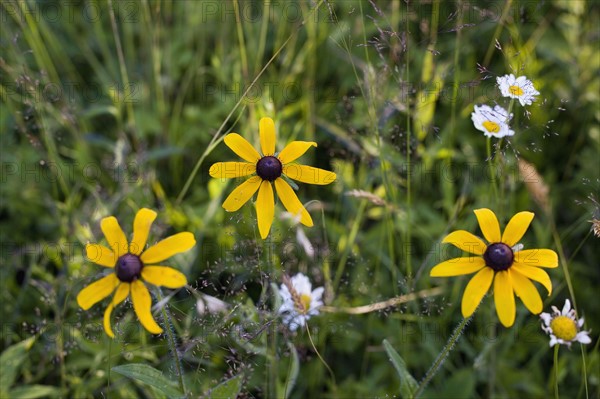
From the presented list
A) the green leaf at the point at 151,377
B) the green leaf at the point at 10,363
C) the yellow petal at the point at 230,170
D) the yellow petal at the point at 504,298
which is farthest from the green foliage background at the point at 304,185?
the yellow petal at the point at 504,298

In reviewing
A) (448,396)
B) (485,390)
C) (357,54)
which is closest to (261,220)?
(448,396)

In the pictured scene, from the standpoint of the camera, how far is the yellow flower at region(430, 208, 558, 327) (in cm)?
146

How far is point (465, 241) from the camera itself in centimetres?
152

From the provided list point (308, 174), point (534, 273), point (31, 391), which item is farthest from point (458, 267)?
point (31, 391)

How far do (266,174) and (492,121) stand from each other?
0.68 m

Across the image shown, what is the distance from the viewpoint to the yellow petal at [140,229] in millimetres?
1519

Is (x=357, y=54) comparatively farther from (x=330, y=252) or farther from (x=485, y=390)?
(x=485, y=390)

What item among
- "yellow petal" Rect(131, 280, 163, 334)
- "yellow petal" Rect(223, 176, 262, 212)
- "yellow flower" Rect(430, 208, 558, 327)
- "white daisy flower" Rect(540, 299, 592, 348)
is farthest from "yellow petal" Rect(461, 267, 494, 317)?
"yellow petal" Rect(131, 280, 163, 334)

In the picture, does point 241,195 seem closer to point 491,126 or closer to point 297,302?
point 297,302

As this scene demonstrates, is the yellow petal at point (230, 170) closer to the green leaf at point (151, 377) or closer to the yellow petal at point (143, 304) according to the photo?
the yellow petal at point (143, 304)

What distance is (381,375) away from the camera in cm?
226

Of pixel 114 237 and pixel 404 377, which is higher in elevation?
pixel 114 237

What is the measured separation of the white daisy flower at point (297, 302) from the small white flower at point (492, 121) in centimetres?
65

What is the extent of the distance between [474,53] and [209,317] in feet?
6.29
